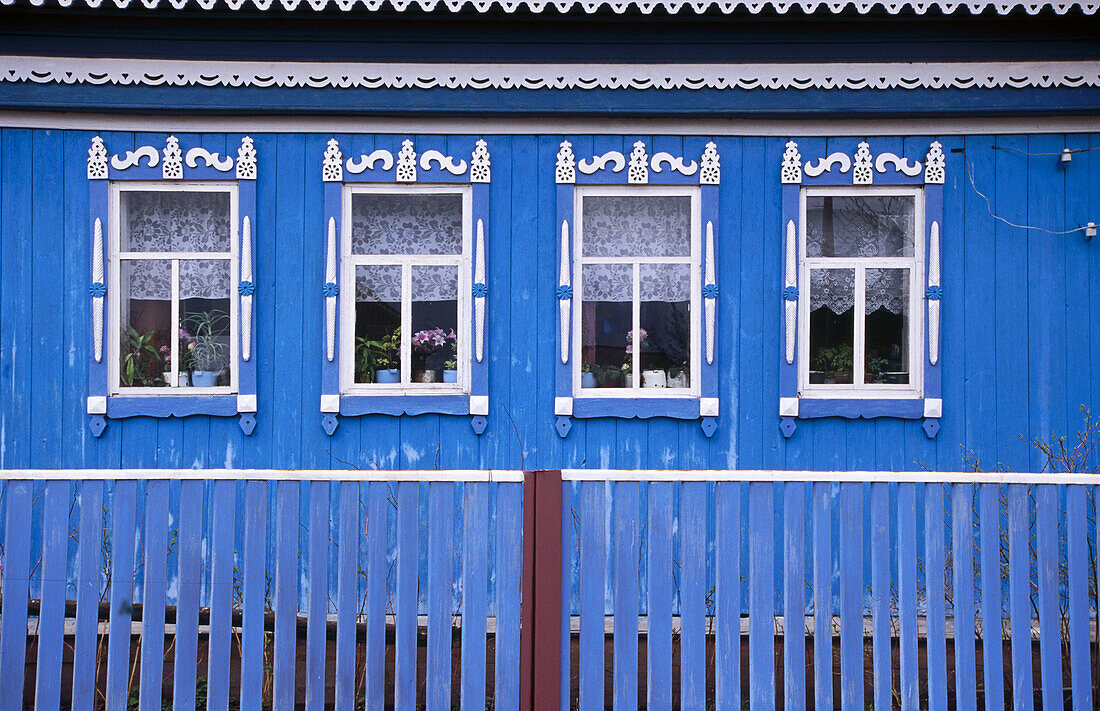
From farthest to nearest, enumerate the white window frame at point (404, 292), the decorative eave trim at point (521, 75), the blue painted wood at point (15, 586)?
the white window frame at point (404, 292)
the decorative eave trim at point (521, 75)
the blue painted wood at point (15, 586)

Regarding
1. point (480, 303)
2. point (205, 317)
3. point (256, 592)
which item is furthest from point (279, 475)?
point (205, 317)

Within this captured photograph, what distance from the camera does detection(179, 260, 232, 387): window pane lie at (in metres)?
4.84

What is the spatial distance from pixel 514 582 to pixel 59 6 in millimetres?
4141

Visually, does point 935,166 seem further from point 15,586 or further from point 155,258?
point 15,586

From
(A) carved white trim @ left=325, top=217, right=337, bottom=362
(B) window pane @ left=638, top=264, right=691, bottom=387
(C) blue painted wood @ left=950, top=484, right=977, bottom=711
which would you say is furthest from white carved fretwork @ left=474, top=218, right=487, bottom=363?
(C) blue painted wood @ left=950, top=484, right=977, bottom=711

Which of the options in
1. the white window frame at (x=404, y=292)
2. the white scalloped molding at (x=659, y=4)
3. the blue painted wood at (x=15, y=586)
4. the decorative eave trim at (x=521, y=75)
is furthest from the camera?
the white window frame at (x=404, y=292)

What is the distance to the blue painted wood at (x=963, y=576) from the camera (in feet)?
9.86

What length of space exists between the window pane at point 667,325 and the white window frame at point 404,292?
109 centimetres

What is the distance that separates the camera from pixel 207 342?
485 cm

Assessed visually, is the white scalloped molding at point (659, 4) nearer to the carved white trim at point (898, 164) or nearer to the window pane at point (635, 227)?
the carved white trim at point (898, 164)

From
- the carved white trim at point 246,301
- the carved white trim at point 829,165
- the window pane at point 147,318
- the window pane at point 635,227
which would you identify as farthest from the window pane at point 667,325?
the window pane at point 147,318

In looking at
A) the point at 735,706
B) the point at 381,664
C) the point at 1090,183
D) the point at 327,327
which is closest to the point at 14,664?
the point at 381,664

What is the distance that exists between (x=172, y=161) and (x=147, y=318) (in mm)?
976

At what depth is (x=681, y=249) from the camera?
4875 millimetres
